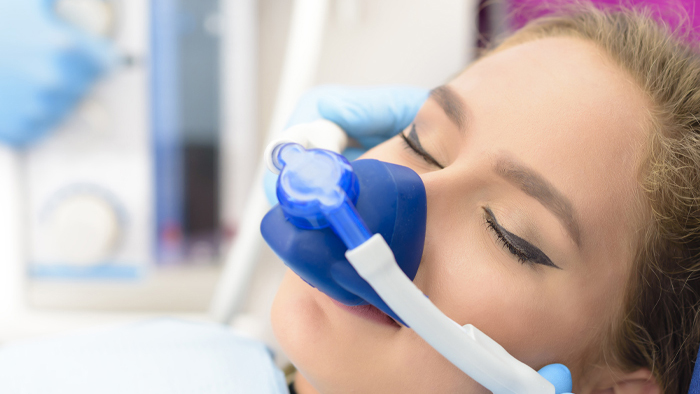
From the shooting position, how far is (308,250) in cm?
50

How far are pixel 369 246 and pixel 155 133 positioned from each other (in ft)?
3.08

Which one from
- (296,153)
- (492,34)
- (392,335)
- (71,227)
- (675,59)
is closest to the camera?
(296,153)

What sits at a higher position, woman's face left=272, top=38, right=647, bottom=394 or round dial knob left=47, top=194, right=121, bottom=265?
woman's face left=272, top=38, right=647, bottom=394

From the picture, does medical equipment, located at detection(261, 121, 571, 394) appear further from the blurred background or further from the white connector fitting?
the blurred background

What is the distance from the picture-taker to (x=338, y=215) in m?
0.45

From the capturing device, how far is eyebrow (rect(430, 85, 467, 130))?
0.64 m

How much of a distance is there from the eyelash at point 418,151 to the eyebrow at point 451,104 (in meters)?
0.06

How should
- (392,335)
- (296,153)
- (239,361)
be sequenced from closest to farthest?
(296,153) → (392,335) → (239,361)

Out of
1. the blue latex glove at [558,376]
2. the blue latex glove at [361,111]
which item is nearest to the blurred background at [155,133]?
the blue latex glove at [361,111]

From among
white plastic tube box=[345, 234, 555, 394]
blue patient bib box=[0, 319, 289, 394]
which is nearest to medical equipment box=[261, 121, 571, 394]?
white plastic tube box=[345, 234, 555, 394]

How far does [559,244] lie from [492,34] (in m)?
0.87

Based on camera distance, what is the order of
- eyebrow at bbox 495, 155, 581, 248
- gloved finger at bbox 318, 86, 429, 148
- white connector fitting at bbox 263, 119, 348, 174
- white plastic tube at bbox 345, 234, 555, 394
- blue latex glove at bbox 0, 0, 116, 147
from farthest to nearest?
blue latex glove at bbox 0, 0, 116, 147
gloved finger at bbox 318, 86, 429, 148
white connector fitting at bbox 263, 119, 348, 174
eyebrow at bbox 495, 155, 581, 248
white plastic tube at bbox 345, 234, 555, 394

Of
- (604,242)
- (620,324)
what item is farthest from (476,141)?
(620,324)

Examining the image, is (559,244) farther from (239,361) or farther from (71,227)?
(71,227)
